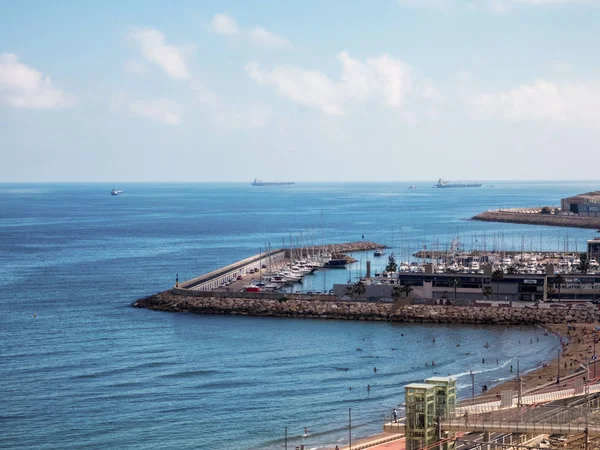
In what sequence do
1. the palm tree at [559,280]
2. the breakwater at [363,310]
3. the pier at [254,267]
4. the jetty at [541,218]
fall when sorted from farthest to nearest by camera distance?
the jetty at [541,218], the pier at [254,267], the palm tree at [559,280], the breakwater at [363,310]

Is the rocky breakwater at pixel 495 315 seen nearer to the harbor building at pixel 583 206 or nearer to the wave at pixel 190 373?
the wave at pixel 190 373

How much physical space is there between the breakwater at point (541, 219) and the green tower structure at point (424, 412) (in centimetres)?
12122

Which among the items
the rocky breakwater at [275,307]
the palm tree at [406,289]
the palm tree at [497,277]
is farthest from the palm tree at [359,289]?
the palm tree at [497,277]

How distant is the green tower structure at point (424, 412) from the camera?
64.8 feet

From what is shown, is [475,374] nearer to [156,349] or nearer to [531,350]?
[531,350]

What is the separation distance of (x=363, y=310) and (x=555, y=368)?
17224 millimetres

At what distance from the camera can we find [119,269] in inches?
3428

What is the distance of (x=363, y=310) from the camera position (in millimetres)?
58281

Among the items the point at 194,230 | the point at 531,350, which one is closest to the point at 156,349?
the point at 531,350

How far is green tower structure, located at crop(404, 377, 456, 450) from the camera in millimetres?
19750

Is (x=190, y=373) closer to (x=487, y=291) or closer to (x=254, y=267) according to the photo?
(x=487, y=291)

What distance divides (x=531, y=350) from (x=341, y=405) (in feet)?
50.0

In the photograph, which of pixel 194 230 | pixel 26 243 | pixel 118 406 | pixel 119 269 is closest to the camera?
pixel 118 406

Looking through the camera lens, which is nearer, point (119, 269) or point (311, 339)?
point (311, 339)
